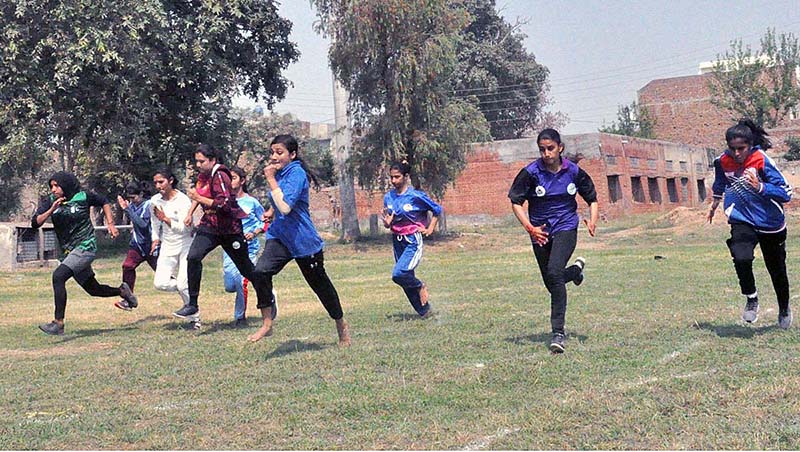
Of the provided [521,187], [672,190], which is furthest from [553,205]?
[672,190]

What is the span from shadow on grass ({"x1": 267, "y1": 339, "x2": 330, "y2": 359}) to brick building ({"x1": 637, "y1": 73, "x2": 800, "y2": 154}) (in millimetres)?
66093

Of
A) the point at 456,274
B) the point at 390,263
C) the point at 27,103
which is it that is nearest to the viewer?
the point at 456,274

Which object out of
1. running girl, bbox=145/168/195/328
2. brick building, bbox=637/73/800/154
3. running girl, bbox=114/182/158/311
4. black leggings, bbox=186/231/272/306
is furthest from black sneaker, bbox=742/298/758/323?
brick building, bbox=637/73/800/154

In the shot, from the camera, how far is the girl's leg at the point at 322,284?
816cm

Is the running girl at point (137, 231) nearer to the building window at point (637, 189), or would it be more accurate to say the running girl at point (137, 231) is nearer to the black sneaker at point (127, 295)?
the black sneaker at point (127, 295)

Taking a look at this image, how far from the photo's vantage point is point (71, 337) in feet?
34.1

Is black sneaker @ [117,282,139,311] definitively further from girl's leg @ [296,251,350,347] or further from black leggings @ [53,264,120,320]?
girl's leg @ [296,251,350,347]

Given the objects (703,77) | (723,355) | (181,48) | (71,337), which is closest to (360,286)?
(71,337)

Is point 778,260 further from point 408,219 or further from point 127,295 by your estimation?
point 127,295

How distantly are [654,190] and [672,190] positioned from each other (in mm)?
2875

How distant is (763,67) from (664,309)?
183ft

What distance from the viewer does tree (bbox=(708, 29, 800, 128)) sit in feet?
200

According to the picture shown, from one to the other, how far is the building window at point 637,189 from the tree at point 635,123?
20931 millimetres

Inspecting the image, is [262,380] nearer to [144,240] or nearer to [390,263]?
[144,240]
